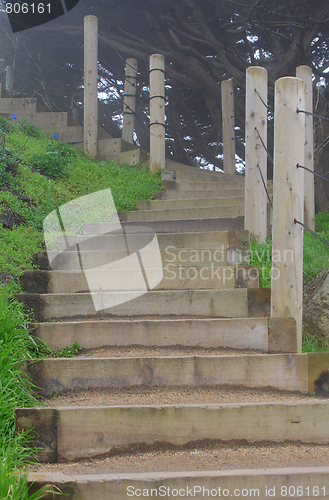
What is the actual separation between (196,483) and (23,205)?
12.7 feet

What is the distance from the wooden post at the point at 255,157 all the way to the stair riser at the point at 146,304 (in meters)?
1.20

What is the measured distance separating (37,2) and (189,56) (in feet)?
12.8

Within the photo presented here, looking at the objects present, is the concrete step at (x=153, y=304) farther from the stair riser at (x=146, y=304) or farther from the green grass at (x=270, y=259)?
the green grass at (x=270, y=259)

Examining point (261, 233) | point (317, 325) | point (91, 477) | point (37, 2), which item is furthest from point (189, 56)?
point (91, 477)

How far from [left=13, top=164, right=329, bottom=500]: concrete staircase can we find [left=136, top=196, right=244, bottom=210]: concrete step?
166 centimetres

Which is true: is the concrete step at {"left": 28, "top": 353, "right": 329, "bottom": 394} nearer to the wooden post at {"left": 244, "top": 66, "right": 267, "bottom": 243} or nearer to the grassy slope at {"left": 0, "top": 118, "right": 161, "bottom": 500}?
the grassy slope at {"left": 0, "top": 118, "right": 161, "bottom": 500}

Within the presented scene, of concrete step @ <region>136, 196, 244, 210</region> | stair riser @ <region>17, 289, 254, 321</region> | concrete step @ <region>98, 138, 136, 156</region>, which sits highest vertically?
concrete step @ <region>98, 138, 136, 156</region>

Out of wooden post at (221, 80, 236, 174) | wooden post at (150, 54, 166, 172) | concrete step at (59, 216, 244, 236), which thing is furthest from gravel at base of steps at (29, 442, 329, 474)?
wooden post at (221, 80, 236, 174)

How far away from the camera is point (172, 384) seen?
259cm

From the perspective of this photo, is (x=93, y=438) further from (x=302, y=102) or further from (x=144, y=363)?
(x=302, y=102)

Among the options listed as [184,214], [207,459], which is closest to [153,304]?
[207,459]

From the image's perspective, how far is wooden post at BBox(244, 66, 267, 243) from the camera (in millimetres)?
4168

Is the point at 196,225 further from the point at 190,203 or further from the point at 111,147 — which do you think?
the point at 111,147

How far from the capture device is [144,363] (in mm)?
2600
